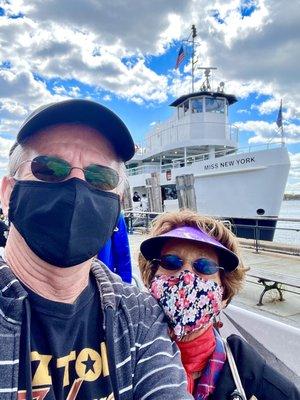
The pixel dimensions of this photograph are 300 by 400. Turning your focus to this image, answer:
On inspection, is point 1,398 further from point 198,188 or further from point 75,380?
point 198,188

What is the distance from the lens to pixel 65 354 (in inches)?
42.8

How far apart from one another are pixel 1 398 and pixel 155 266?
961mm

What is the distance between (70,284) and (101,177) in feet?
1.34

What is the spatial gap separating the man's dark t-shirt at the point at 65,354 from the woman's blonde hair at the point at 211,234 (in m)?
0.68

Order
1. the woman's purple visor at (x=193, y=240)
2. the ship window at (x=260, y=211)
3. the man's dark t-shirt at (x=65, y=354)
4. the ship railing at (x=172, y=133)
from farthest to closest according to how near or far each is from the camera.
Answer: the ship railing at (x=172, y=133), the ship window at (x=260, y=211), the woman's purple visor at (x=193, y=240), the man's dark t-shirt at (x=65, y=354)

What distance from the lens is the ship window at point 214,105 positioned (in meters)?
23.0

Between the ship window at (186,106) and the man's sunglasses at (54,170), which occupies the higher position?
the ship window at (186,106)

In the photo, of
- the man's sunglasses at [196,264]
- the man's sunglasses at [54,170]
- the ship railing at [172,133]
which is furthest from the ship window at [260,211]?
the man's sunglasses at [54,170]

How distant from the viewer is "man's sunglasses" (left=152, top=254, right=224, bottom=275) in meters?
1.66

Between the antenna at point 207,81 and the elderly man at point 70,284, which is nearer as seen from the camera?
the elderly man at point 70,284

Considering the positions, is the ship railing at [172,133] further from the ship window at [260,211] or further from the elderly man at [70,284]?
the elderly man at [70,284]

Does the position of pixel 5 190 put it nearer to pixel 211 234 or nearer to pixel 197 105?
pixel 211 234

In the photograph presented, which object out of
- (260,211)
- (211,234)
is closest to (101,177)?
(211,234)

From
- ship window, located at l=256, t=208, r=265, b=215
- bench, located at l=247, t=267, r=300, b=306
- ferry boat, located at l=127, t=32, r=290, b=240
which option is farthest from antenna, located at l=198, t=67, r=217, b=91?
bench, located at l=247, t=267, r=300, b=306
